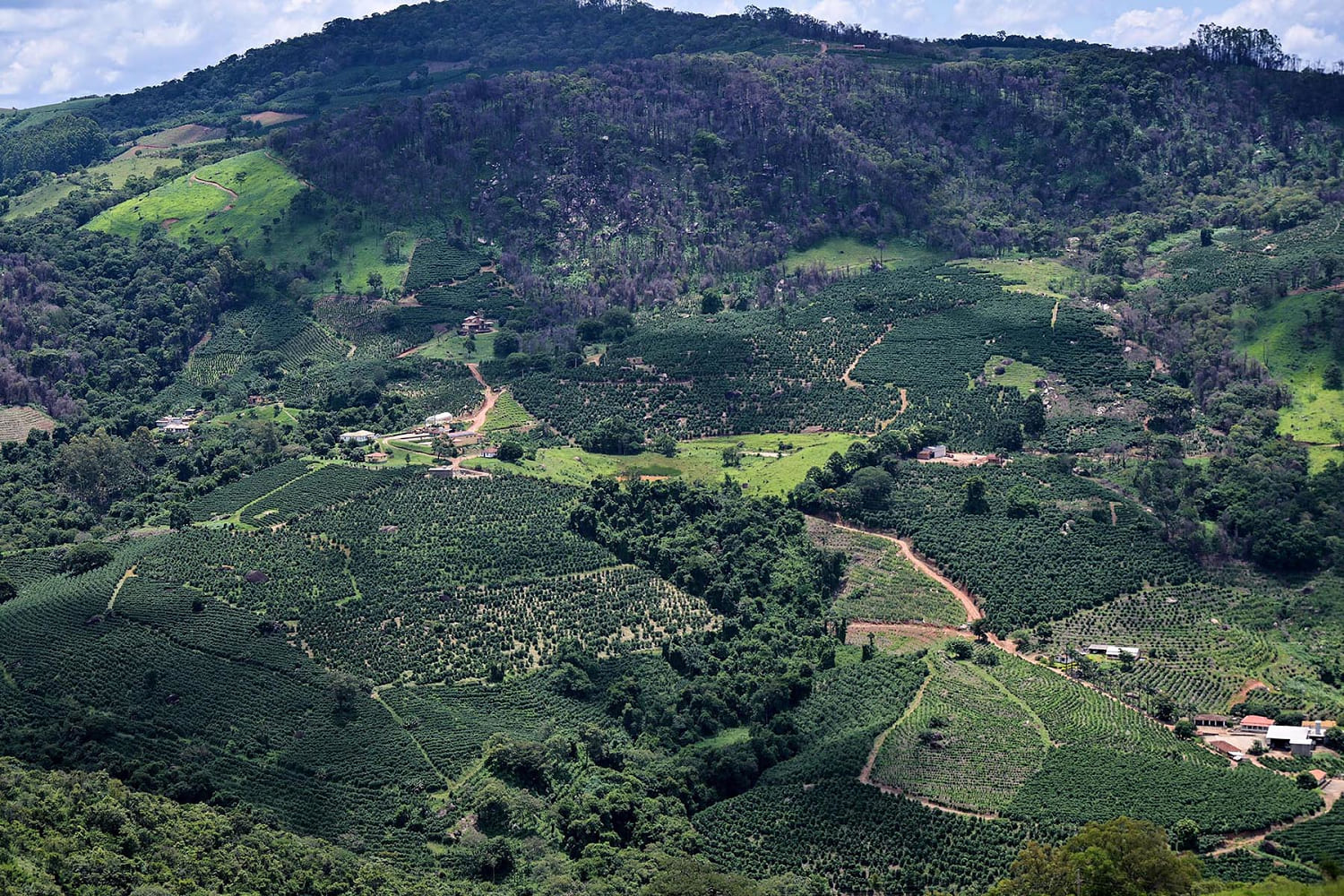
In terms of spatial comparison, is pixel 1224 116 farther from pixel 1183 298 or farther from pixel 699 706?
pixel 699 706

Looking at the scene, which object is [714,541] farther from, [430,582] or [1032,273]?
[1032,273]

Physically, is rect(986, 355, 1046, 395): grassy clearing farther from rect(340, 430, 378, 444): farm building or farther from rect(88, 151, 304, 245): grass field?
rect(88, 151, 304, 245): grass field

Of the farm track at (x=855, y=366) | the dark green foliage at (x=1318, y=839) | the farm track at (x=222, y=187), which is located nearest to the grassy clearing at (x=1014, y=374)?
the farm track at (x=855, y=366)

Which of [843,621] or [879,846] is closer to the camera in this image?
[879,846]

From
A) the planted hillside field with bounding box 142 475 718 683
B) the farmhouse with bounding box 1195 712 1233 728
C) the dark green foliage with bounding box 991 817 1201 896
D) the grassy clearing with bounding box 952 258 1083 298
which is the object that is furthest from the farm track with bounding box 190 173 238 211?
the dark green foliage with bounding box 991 817 1201 896

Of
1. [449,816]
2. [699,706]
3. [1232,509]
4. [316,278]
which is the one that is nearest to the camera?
[449,816]

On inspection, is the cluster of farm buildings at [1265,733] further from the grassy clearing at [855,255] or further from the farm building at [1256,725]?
the grassy clearing at [855,255]

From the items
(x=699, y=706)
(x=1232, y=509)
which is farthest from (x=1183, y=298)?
(x=699, y=706)

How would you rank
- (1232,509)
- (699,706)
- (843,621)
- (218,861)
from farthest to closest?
(1232,509)
(843,621)
(699,706)
(218,861)
